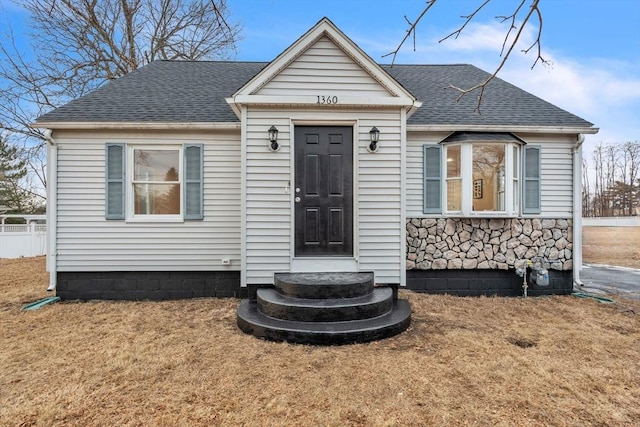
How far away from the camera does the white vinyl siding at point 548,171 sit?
559 cm

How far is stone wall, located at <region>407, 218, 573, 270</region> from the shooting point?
18.3ft

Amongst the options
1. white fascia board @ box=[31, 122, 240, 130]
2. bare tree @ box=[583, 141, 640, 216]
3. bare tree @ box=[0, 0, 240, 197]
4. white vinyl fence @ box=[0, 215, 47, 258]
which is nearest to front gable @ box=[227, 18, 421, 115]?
white fascia board @ box=[31, 122, 240, 130]

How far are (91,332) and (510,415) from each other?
4473 millimetres

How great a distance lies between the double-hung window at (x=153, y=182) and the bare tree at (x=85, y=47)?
18.7 feet

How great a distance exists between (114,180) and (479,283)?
258 inches

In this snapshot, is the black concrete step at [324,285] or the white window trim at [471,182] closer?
the black concrete step at [324,285]

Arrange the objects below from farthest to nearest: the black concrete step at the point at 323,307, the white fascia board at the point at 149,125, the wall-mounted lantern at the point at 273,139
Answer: the white fascia board at the point at 149,125, the wall-mounted lantern at the point at 273,139, the black concrete step at the point at 323,307

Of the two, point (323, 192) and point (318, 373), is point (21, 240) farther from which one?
point (318, 373)

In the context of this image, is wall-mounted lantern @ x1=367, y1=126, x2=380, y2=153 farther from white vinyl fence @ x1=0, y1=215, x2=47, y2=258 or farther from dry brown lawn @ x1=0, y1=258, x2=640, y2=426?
white vinyl fence @ x1=0, y1=215, x2=47, y2=258

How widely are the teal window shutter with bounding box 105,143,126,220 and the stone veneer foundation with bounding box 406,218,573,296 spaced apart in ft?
16.1

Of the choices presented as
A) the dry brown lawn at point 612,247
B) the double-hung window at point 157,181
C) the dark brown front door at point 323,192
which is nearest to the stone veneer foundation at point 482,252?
the dark brown front door at point 323,192

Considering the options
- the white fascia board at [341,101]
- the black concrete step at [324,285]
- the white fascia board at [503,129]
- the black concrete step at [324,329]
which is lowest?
the black concrete step at [324,329]

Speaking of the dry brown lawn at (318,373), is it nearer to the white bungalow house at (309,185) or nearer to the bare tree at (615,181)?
the white bungalow house at (309,185)

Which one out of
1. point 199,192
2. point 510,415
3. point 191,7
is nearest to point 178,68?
point 199,192
